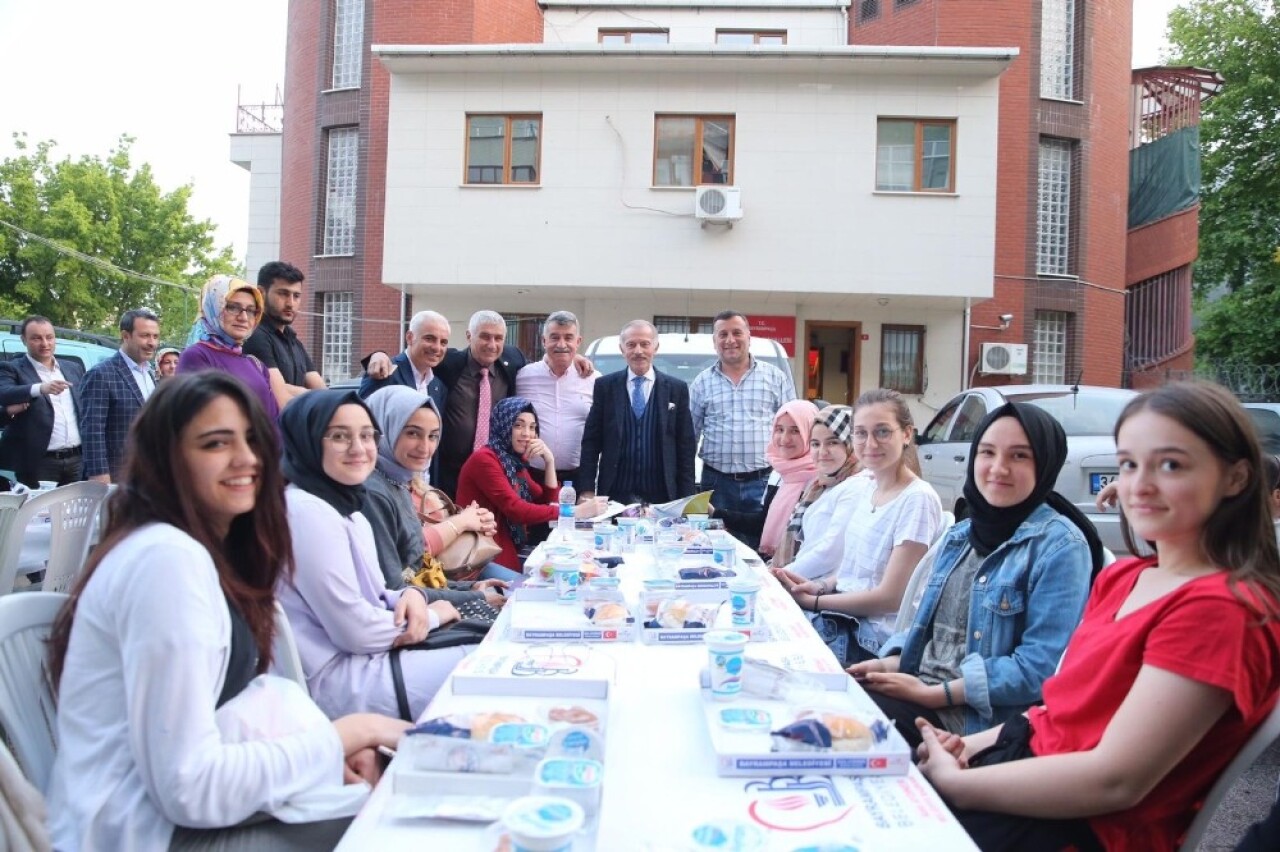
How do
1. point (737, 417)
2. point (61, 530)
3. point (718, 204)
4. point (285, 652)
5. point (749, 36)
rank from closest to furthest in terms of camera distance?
point (285, 652), point (61, 530), point (737, 417), point (718, 204), point (749, 36)

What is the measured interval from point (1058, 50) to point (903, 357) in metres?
6.67

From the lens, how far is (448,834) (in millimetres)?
1261

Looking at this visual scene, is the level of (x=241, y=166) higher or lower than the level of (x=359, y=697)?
higher

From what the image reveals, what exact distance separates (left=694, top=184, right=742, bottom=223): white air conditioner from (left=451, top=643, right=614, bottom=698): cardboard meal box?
11504 mm

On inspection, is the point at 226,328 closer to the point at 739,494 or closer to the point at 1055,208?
the point at 739,494

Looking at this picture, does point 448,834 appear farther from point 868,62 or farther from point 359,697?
point 868,62

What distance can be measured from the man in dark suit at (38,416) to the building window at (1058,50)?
16.0 m

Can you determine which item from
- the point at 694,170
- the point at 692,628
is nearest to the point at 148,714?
the point at 692,628

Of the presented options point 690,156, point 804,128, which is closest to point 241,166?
point 690,156

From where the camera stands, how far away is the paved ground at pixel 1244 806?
2.91 m

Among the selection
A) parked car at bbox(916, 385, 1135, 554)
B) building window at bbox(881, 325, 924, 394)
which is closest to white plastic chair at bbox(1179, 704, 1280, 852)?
parked car at bbox(916, 385, 1135, 554)

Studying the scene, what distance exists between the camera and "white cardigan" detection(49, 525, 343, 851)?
139 cm

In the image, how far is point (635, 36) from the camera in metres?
17.1

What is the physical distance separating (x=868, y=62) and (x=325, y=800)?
13.6 meters
